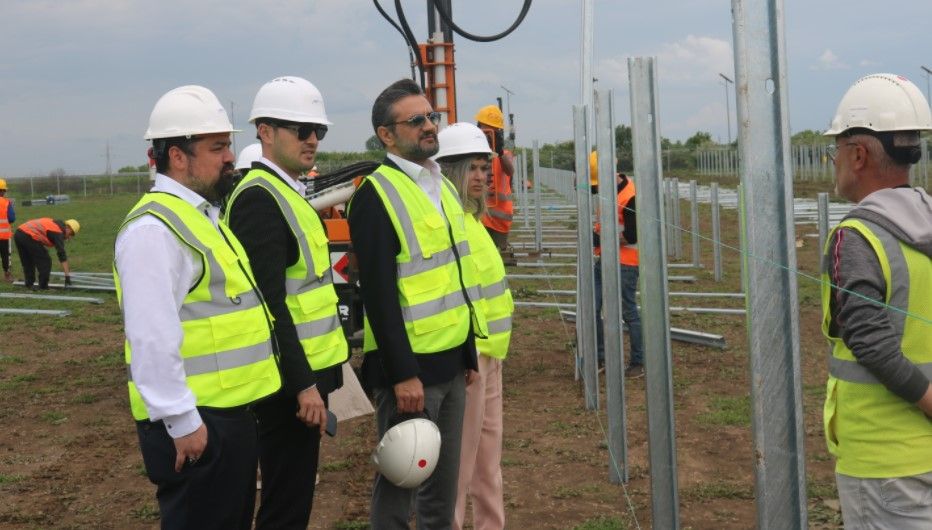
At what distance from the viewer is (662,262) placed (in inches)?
169

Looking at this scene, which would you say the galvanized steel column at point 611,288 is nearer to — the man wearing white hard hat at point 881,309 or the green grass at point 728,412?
the green grass at point 728,412

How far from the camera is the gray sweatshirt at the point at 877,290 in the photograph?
99.0 inches

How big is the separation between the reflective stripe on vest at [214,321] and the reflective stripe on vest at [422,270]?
740 millimetres

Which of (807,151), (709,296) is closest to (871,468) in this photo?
(709,296)

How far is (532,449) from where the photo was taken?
22.3 ft

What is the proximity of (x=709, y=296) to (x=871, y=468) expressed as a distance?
1076 cm

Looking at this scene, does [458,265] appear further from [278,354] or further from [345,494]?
A: [345,494]

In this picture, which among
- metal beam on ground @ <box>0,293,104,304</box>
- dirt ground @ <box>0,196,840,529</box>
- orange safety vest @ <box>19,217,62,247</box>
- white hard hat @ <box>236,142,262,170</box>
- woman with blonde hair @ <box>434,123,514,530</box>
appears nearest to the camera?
woman with blonde hair @ <box>434,123,514,530</box>

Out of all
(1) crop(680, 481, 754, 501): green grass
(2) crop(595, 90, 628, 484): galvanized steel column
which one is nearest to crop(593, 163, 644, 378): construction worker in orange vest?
(2) crop(595, 90, 628, 484): galvanized steel column

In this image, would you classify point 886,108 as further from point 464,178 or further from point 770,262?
point 464,178

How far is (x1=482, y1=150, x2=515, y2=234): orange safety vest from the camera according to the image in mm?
9500

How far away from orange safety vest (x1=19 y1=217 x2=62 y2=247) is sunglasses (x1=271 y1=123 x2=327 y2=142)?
13381 millimetres

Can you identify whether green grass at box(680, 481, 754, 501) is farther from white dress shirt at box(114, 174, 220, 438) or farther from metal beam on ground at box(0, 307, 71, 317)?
metal beam on ground at box(0, 307, 71, 317)

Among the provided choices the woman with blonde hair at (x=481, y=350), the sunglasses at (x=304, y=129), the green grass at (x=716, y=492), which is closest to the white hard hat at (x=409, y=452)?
the woman with blonde hair at (x=481, y=350)
